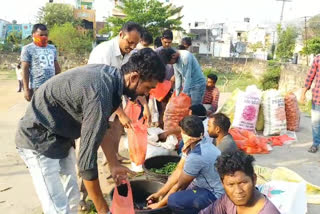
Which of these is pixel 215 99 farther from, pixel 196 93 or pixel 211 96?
pixel 196 93

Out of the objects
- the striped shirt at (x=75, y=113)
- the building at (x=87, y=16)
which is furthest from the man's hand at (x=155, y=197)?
the building at (x=87, y=16)

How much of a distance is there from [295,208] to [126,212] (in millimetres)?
1435

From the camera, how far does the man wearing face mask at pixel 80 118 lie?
1337mm

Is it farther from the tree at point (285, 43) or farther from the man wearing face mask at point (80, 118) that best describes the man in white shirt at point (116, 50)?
the tree at point (285, 43)

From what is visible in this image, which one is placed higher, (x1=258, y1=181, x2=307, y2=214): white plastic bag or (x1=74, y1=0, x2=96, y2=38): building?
(x1=74, y1=0, x2=96, y2=38): building

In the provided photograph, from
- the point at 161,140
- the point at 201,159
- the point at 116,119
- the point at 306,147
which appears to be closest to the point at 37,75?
the point at 116,119

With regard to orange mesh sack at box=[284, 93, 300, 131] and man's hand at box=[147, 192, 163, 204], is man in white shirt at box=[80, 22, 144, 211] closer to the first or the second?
man's hand at box=[147, 192, 163, 204]

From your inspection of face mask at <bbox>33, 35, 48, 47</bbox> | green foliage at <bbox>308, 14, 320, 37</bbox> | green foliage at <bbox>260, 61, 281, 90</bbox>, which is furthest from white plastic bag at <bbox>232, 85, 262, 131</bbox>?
green foliage at <bbox>308, 14, 320, 37</bbox>

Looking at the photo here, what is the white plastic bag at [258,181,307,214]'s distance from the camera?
7.72ft

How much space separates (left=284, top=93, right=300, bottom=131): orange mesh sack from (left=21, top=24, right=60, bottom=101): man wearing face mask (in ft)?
12.2

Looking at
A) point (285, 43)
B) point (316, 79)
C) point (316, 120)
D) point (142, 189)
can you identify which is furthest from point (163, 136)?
point (285, 43)

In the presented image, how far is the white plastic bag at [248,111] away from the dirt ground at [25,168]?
0.55 meters

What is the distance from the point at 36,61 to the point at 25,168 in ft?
4.22

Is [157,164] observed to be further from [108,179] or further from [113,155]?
A: [113,155]
